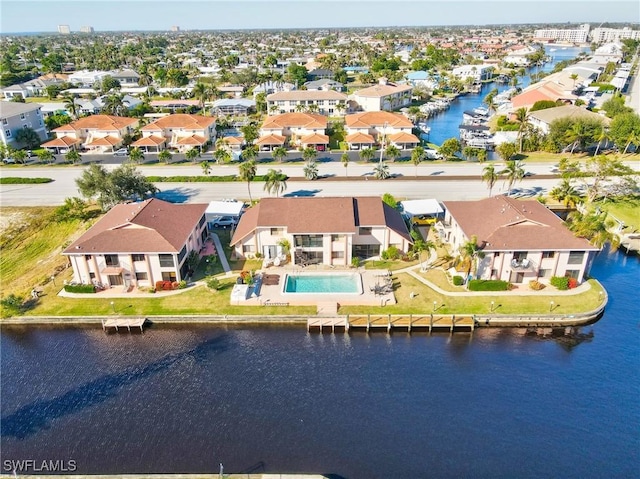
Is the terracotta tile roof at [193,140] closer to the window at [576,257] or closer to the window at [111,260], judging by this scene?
the window at [111,260]

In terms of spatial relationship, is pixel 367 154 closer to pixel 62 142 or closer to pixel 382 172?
pixel 382 172

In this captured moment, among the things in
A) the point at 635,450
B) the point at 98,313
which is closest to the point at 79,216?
the point at 98,313

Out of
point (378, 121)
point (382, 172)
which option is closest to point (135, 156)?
point (382, 172)

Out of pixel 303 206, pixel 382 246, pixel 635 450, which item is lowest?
pixel 635 450

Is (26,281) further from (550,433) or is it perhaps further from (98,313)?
(550,433)

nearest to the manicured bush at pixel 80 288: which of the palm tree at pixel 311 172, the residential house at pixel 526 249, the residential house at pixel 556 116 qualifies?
the palm tree at pixel 311 172

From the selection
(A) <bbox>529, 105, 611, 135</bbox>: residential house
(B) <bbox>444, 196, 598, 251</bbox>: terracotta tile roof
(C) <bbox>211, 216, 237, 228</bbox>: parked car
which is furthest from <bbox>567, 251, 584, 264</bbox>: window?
(A) <bbox>529, 105, 611, 135</bbox>: residential house

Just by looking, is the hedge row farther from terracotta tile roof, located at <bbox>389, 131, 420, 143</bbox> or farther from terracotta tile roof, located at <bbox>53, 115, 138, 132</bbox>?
terracotta tile roof, located at <bbox>389, 131, 420, 143</bbox>

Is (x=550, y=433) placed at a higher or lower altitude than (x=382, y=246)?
lower

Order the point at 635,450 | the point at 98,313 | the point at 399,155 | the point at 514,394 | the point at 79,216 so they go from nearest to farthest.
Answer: the point at 635,450, the point at 514,394, the point at 98,313, the point at 79,216, the point at 399,155
